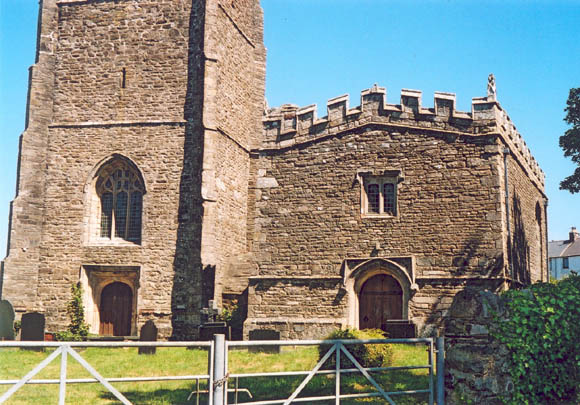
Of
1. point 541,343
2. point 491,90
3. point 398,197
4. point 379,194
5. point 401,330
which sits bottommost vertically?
point 401,330

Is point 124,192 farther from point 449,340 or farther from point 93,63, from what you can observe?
point 449,340

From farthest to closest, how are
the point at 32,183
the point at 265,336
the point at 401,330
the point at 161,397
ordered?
the point at 32,183
the point at 265,336
the point at 401,330
the point at 161,397

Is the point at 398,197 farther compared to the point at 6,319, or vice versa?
the point at 6,319

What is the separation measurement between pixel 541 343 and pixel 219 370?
434 cm

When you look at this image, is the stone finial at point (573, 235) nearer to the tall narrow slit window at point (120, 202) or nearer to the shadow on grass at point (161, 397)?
the tall narrow slit window at point (120, 202)

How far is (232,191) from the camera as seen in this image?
75.8 ft

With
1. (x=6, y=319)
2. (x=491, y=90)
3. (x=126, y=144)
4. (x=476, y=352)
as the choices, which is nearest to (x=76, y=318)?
(x=6, y=319)

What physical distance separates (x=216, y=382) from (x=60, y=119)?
18.1 meters

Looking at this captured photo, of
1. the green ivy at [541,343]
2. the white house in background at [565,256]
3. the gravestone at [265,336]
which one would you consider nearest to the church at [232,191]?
the gravestone at [265,336]

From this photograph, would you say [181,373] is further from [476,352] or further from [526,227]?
[526,227]

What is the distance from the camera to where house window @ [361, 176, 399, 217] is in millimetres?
18791

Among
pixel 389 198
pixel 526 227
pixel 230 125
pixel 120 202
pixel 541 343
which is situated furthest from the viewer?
pixel 230 125

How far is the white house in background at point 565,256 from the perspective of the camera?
59281 millimetres

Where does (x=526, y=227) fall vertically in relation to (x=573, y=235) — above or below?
below
